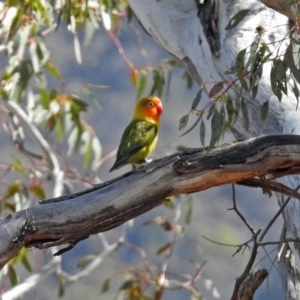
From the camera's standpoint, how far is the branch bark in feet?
7.54

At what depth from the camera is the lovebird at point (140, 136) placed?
3.83 metres

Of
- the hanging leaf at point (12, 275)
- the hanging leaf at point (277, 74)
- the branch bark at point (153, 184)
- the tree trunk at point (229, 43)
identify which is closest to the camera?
the branch bark at point (153, 184)

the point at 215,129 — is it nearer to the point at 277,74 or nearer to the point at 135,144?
the point at 277,74

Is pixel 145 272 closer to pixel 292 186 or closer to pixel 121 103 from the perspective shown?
pixel 292 186

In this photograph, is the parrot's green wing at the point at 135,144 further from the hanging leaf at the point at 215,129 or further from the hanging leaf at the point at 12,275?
the hanging leaf at the point at 215,129

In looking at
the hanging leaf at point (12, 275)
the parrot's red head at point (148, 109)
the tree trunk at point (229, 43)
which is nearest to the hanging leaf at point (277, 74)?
the tree trunk at point (229, 43)

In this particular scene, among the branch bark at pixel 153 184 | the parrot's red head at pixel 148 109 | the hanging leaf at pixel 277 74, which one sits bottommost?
the branch bark at pixel 153 184

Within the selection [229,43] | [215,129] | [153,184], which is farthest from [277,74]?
Answer: [229,43]

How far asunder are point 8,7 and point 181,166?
2.21 metres

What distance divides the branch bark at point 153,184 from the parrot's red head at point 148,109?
72.6 inches

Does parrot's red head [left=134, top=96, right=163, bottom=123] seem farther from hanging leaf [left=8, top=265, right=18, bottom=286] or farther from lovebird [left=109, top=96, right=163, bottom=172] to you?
hanging leaf [left=8, top=265, right=18, bottom=286]

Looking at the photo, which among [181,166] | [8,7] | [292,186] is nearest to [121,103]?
[8,7]

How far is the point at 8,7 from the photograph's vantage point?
423 centimetres

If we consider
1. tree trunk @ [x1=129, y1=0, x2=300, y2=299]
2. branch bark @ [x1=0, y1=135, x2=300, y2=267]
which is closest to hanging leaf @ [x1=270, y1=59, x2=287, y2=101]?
branch bark @ [x1=0, y1=135, x2=300, y2=267]
